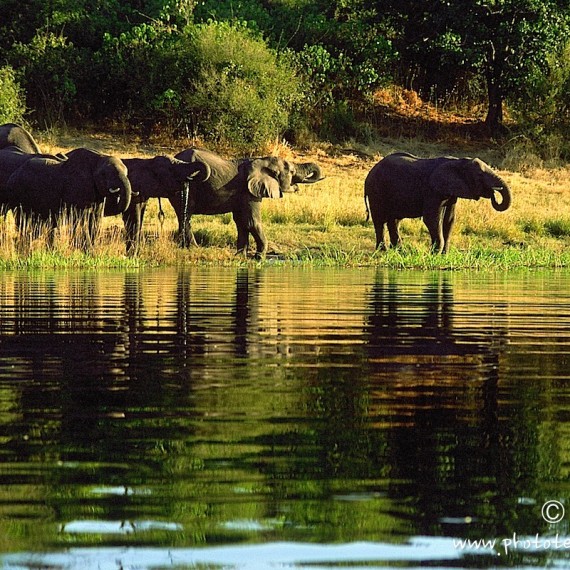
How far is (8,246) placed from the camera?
2205 centimetres

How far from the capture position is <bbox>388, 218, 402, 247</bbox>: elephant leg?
28109 millimetres

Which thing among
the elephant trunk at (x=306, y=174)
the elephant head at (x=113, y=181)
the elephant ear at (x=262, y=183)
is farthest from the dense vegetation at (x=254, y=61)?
the elephant head at (x=113, y=181)

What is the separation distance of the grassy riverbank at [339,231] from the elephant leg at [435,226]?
0.83ft

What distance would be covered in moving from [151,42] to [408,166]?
19.5 meters

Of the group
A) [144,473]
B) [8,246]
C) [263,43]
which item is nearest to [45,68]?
[263,43]

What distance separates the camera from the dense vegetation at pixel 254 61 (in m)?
44.3

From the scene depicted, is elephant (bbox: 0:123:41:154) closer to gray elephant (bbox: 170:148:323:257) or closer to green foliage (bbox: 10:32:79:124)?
gray elephant (bbox: 170:148:323:257)

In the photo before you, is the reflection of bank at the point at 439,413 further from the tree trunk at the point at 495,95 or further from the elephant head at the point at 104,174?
the tree trunk at the point at 495,95

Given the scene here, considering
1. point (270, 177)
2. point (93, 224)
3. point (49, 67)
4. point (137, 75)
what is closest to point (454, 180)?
point (270, 177)

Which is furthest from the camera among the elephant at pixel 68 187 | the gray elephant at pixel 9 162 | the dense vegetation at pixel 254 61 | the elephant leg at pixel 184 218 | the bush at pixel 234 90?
the dense vegetation at pixel 254 61

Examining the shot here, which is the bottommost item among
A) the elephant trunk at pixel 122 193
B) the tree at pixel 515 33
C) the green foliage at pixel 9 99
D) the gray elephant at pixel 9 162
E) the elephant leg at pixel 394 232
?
the elephant leg at pixel 394 232

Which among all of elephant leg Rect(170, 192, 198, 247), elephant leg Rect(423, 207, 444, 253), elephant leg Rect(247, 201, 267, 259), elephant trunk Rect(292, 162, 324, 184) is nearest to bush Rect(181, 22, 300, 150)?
elephant trunk Rect(292, 162, 324, 184)

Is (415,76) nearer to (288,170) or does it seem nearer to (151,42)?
(151,42)

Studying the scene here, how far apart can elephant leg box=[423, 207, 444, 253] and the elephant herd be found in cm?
2
